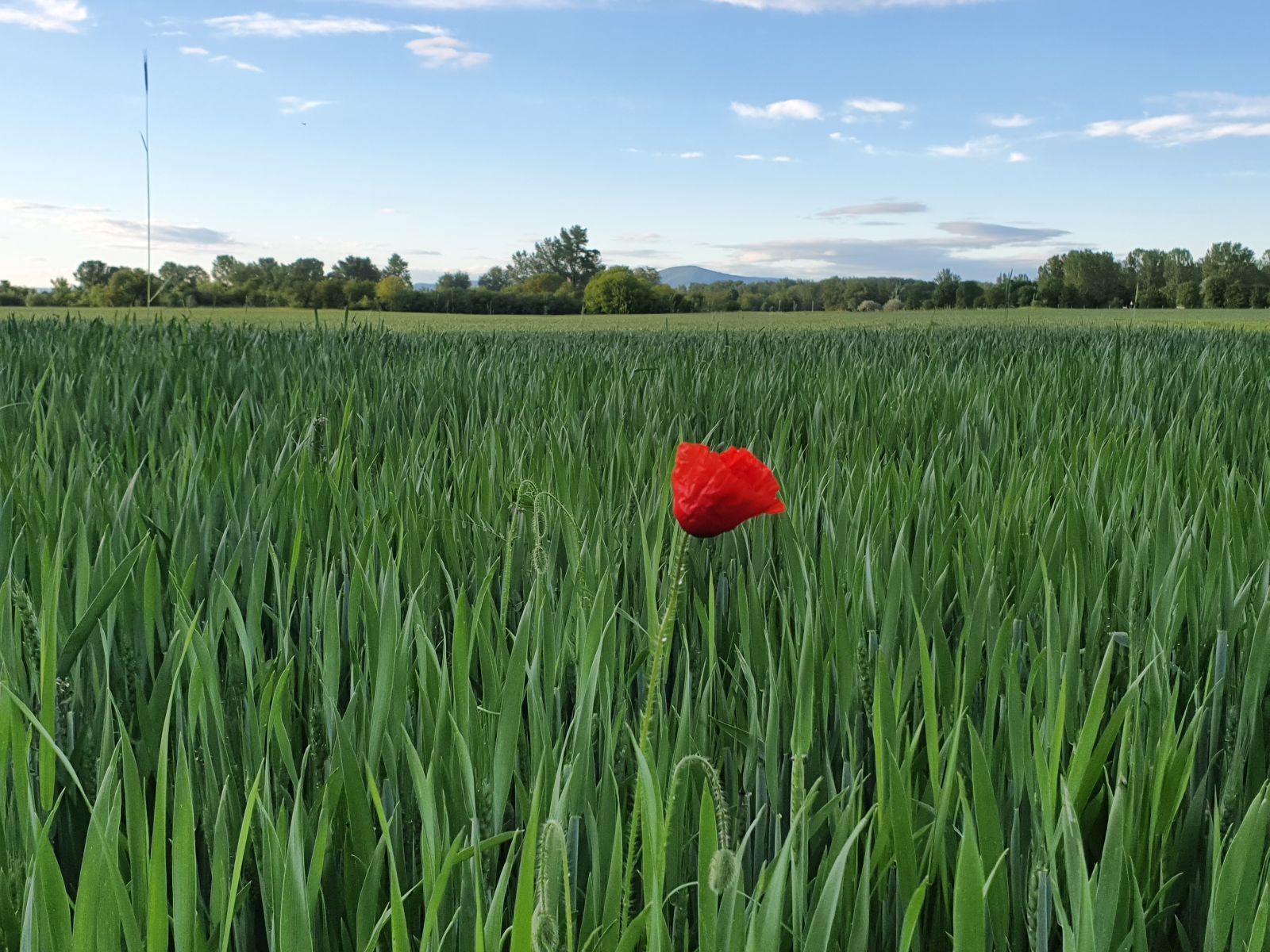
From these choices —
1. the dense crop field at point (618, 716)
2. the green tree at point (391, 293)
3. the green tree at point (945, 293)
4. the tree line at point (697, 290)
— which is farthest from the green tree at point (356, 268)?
the dense crop field at point (618, 716)

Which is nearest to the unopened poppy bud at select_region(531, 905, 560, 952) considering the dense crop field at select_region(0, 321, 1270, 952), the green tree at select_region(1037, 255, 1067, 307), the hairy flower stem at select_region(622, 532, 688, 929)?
the dense crop field at select_region(0, 321, 1270, 952)

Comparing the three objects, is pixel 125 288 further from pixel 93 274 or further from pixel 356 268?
pixel 356 268

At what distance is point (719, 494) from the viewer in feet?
1.98

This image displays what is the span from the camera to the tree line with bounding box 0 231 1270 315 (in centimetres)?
3048

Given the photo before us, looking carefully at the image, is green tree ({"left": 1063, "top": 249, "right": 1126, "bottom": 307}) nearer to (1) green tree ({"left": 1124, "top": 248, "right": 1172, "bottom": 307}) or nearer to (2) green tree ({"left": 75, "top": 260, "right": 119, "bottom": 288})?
(1) green tree ({"left": 1124, "top": 248, "right": 1172, "bottom": 307})

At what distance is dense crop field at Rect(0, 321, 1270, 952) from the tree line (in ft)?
79.2

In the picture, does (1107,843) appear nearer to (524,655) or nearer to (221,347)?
(524,655)

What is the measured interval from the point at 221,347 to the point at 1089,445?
314cm

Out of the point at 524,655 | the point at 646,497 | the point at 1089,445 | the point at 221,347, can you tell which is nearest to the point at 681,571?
the point at 524,655

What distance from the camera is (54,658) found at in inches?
28.2

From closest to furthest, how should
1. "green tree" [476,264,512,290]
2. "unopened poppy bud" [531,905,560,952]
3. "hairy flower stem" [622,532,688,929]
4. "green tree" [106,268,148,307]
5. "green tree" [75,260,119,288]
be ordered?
1. "unopened poppy bud" [531,905,560,952]
2. "hairy flower stem" [622,532,688,929]
3. "green tree" [106,268,148,307]
4. "green tree" [75,260,119,288]
5. "green tree" [476,264,512,290]

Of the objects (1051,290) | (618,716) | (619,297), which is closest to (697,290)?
(619,297)

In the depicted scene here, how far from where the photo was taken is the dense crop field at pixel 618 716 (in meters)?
0.54

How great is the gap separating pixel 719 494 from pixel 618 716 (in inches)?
9.6
